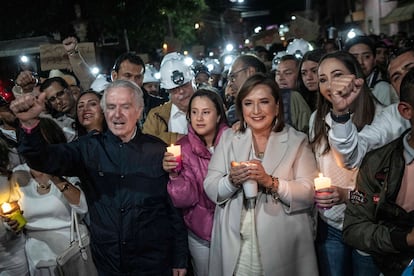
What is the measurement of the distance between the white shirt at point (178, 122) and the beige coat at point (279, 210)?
1.47 meters

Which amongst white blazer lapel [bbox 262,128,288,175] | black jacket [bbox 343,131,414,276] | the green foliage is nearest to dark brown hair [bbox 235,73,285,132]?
white blazer lapel [bbox 262,128,288,175]

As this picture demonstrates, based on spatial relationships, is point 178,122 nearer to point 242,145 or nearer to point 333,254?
point 242,145

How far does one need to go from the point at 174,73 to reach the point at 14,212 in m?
2.44

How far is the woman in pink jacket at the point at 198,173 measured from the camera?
3828 mm

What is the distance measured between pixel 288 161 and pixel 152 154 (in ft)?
3.76

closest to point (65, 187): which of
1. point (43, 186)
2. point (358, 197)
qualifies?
point (43, 186)

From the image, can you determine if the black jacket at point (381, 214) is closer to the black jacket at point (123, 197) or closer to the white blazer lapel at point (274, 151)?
the white blazer lapel at point (274, 151)

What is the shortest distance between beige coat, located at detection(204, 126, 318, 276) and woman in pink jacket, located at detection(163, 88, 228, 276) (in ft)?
0.89

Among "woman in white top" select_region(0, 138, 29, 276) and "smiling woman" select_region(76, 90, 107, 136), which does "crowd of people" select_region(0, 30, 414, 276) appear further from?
"smiling woman" select_region(76, 90, 107, 136)

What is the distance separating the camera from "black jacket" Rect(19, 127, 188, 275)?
3.58m

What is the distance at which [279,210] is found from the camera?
3.48 meters

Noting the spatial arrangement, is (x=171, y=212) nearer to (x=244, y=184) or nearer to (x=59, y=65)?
(x=244, y=184)

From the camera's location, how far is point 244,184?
3283mm

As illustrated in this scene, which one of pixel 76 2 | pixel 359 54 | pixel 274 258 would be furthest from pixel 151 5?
pixel 274 258
